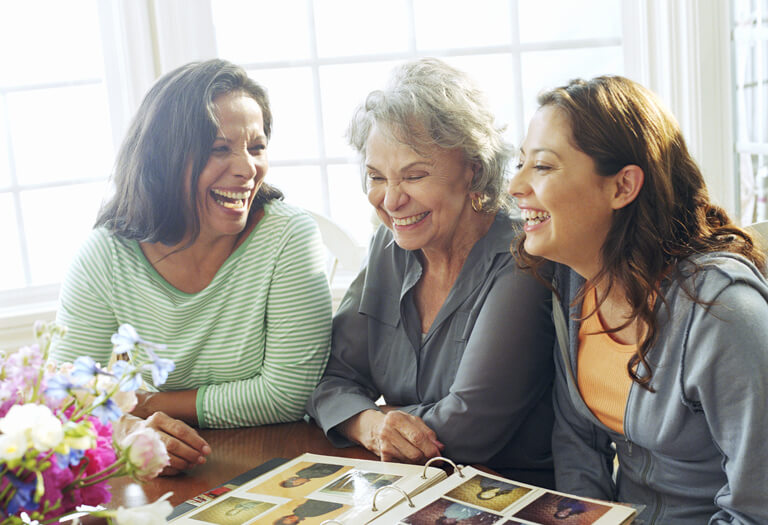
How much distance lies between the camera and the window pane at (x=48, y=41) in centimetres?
299

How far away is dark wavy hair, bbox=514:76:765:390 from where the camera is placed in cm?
130

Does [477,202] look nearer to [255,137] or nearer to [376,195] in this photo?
[376,195]

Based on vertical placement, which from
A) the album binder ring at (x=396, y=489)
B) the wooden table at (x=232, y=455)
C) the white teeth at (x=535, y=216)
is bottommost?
the wooden table at (x=232, y=455)

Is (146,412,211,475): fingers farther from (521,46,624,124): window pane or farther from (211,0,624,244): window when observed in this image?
(521,46,624,124): window pane

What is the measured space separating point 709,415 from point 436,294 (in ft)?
A: 2.13

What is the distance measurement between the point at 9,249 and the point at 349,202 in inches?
50.9

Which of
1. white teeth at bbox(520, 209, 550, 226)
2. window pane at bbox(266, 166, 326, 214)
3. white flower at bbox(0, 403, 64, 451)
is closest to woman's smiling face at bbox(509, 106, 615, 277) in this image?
white teeth at bbox(520, 209, 550, 226)

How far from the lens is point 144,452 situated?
0.75 metres

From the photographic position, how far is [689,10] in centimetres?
264

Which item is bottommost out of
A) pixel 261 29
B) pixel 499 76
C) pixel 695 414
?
pixel 695 414

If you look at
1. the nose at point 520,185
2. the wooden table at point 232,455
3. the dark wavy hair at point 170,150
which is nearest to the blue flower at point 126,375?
the wooden table at point 232,455

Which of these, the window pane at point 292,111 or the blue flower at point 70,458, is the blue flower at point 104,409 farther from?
the window pane at point 292,111

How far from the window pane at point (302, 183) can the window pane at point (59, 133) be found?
64 centimetres

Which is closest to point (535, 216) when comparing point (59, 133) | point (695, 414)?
point (695, 414)
